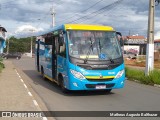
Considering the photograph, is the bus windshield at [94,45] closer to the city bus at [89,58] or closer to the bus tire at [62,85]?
the city bus at [89,58]

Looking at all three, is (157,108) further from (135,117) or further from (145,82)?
(145,82)

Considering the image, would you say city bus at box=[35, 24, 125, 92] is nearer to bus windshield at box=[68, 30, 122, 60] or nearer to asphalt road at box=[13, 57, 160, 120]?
bus windshield at box=[68, 30, 122, 60]

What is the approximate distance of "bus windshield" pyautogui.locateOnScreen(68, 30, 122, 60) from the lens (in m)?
13.4

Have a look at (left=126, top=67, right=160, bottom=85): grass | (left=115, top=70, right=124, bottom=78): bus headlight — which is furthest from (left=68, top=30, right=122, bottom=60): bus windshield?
(left=126, top=67, right=160, bottom=85): grass

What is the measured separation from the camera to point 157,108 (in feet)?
35.2

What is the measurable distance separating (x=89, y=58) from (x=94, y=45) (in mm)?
753

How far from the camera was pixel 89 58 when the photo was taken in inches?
519

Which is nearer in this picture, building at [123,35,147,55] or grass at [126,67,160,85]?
grass at [126,67,160,85]

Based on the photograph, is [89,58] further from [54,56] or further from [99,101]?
[54,56]

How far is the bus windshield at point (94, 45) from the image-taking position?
527 inches

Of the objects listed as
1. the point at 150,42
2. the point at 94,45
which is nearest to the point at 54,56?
the point at 94,45

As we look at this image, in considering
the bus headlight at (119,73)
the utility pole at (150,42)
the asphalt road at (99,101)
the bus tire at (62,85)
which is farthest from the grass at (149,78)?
the bus tire at (62,85)

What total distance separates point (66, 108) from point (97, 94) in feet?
11.9

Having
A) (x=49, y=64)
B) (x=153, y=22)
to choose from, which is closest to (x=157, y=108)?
(x=49, y=64)
